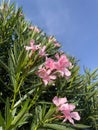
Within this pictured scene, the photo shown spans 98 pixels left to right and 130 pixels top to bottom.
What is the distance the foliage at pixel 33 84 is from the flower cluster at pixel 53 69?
0.04 m

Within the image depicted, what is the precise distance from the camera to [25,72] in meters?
2.27

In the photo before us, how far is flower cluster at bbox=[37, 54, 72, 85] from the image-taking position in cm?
220

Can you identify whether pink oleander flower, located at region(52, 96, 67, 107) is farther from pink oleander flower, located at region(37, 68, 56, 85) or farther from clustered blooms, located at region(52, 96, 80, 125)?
pink oleander flower, located at region(37, 68, 56, 85)

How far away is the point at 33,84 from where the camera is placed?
9.18 ft

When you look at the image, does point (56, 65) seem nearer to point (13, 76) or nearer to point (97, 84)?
point (13, 76)

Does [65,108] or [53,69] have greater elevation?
[53,69]

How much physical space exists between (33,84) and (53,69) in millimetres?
603

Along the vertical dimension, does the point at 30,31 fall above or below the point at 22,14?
below

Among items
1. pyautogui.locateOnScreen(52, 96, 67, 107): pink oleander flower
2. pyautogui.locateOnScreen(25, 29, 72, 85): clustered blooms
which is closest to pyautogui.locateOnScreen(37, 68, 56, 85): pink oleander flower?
pyautogui.locateOnScreen(25, 29, 72, 85): clustered blooms

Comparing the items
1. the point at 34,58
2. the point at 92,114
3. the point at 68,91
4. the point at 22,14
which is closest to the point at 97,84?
the point at 92,114

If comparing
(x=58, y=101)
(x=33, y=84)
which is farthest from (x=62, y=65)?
(x=33, y=84)

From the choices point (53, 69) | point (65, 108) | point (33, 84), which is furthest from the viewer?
point (33, 84)

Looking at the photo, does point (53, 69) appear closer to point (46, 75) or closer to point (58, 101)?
point (46, 75)

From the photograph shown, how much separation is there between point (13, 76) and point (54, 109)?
A: 38 cm
